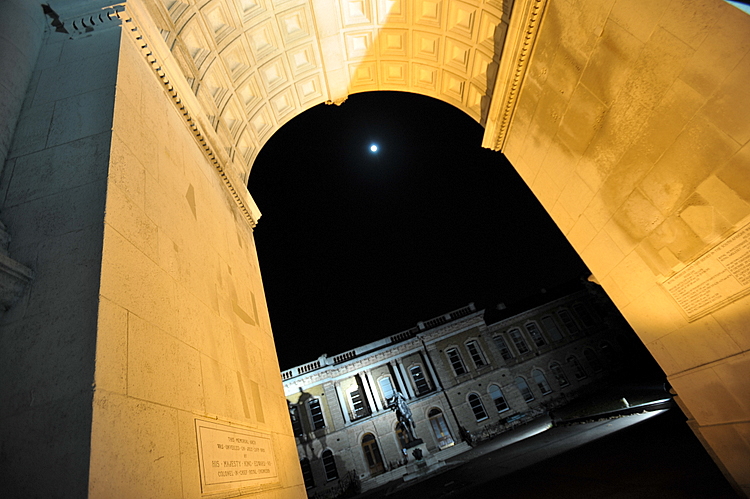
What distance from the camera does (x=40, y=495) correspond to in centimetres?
169

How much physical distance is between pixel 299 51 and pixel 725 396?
9631 millimetres

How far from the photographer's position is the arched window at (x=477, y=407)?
30625 millimetres

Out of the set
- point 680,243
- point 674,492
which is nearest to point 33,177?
point 680,243

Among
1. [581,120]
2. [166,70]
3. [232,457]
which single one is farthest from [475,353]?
[166,70]

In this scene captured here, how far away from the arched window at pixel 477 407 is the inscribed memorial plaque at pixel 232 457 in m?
31.0

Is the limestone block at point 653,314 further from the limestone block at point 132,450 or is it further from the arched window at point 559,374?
the arched window at point 559,374

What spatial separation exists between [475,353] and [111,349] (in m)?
34.9

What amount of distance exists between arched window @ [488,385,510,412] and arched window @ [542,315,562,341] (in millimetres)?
8839

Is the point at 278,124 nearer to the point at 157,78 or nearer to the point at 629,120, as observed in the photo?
the point at 157,78

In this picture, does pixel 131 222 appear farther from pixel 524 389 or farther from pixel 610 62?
pixel 524 389

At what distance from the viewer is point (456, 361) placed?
33406 mm

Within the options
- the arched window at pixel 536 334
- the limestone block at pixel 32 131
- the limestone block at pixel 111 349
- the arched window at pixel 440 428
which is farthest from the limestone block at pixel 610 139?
the arched window at pixel 536 334

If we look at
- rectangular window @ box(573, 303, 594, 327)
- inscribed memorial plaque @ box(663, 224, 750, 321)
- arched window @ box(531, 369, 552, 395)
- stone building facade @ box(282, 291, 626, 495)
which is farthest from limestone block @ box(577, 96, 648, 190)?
rectangular window @ box(573, 303, 594, 327)

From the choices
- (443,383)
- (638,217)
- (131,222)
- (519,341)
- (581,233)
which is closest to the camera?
(131,222)
